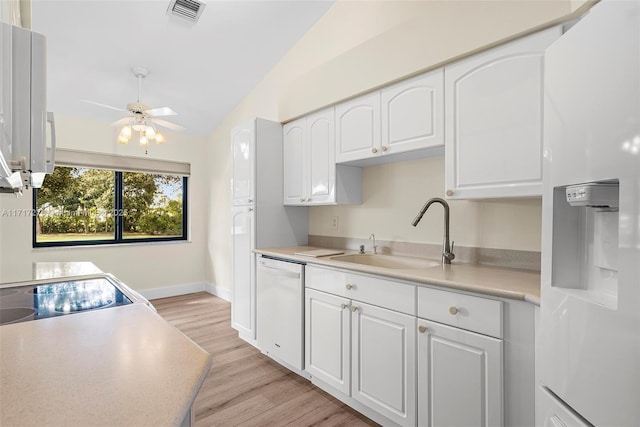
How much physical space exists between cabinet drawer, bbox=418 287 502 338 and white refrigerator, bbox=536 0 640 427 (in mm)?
284

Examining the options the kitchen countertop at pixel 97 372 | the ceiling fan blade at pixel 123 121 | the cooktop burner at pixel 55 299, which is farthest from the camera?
the ceiling fan blade at pixel 123 121

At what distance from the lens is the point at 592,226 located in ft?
3.14

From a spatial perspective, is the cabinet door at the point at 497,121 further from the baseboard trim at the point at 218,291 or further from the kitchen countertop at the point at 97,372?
the baseboard trim at the point at 218,291

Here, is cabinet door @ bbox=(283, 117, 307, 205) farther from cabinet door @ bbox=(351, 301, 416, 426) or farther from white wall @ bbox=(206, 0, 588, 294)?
cabinet door @ bbox=(351, 301, 416, 426)

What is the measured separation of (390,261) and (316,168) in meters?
0.95

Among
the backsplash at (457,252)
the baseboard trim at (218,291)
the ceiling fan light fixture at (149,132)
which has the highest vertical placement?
the ceiling fan light fixture at (149,132)

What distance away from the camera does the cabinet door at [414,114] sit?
1899mm

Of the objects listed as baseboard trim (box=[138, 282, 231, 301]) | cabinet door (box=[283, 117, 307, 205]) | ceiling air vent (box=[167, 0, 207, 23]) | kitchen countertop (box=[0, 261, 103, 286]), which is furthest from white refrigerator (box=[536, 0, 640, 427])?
baseboard trim (box=[138, 282, 231, 301])

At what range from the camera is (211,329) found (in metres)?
3.48

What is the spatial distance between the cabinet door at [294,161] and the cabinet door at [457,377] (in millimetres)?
1643

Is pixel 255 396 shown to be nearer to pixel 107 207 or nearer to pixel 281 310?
pixel 281 310

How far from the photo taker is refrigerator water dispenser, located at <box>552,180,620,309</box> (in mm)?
842

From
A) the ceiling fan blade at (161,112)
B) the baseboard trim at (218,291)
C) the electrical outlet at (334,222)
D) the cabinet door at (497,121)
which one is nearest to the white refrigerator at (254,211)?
the electrical outlet at (334,222)

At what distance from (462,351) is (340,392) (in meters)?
0.99
